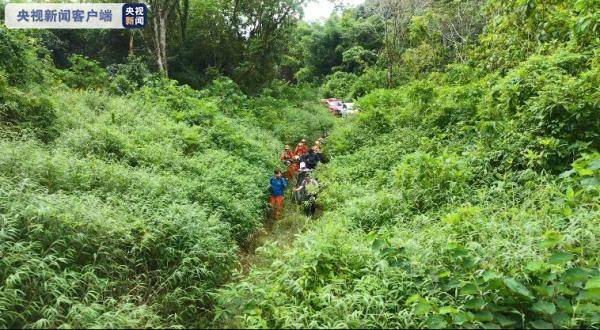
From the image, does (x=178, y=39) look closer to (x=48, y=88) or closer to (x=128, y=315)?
(x=48, y=88)

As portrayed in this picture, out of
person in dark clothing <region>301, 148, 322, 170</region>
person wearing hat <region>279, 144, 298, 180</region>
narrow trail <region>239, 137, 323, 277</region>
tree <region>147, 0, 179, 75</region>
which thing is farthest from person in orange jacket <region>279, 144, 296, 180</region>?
tree <region>147, 0, 179, 75</region>

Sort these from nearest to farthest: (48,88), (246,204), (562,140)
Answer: (562,140)
(246,204)
(48,88)

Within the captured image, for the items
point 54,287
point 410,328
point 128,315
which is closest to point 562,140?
point 410,328

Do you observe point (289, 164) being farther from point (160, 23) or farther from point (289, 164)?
point (160, 23)

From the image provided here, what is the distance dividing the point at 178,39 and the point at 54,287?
19.3 metres

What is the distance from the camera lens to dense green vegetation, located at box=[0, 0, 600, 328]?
12.4 ft

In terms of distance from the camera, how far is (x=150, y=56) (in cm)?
1908

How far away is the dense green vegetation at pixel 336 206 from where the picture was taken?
379cm

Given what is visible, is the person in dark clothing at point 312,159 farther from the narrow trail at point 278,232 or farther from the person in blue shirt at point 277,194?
the person in blue shirt at point 277,194

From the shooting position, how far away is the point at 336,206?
8.01 meters

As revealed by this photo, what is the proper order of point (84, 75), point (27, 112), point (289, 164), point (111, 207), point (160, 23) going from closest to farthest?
1. point (111, 207)
2. point (27, 112)
3. point (289, 164)
4. point (84, 75)
5. point (160, 23)

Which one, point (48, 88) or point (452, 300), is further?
point (48, 88)

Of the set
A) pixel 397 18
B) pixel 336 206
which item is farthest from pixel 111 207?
pixel 397 18

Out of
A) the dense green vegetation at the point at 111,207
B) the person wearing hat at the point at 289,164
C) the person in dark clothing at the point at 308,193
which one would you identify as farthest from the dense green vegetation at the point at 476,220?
the person wearing hat at the point at 289,164
